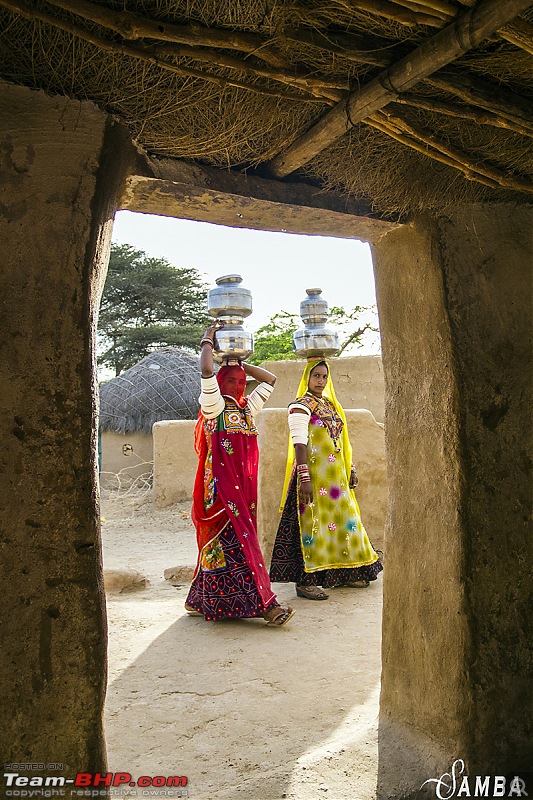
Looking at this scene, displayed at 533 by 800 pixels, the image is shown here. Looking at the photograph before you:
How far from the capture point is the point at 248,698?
344cm

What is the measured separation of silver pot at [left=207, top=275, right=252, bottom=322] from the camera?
4.91 m

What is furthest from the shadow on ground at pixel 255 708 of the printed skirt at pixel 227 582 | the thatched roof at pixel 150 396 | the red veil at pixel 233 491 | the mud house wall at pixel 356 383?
the thatched roof at pixel 150 396

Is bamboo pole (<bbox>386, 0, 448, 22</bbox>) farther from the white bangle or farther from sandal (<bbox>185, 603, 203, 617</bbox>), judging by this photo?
sandal (<bbox>185, 603, 203, 617</bbox>)

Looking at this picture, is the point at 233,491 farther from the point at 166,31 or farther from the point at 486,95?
the point at 166,31

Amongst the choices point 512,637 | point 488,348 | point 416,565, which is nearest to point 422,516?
point 416,565

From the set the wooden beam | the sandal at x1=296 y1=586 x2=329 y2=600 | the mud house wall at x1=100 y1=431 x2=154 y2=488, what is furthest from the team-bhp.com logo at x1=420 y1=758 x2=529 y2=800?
the mud house wall at x1=100 y1=431 x2=154 y2=488

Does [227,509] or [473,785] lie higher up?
[227,509]

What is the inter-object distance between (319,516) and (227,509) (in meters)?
1.14

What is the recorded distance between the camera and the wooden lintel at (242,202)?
2176mm

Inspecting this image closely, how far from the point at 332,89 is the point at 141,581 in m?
4.93

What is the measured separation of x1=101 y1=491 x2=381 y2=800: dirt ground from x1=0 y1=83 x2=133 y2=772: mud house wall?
114 cm

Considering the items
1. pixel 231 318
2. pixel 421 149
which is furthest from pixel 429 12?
pixel 231 318

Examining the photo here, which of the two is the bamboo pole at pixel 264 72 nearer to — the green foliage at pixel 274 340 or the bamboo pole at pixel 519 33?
the bamboo pole at pixel 519 33

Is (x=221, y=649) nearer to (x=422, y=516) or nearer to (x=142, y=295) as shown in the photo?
(x=422, y=516)
